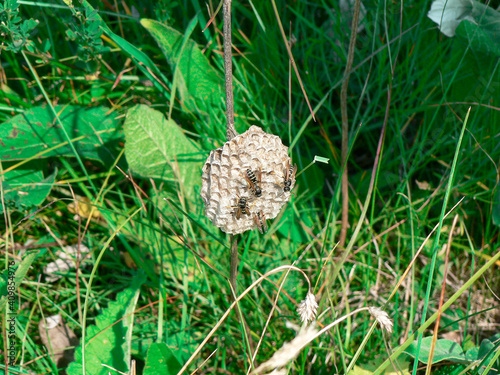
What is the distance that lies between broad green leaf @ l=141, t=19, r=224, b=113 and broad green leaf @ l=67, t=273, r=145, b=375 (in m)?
0.75

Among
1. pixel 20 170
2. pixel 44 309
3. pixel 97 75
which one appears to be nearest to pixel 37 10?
pixel 97 75

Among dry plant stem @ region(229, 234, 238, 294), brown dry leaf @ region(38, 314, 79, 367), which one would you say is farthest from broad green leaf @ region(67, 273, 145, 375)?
dry plant stem @ region(229, 234, 238, 294)

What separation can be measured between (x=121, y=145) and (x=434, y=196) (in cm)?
121

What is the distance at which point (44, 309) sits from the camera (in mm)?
1564

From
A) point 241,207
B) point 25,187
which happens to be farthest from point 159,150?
point 241,207

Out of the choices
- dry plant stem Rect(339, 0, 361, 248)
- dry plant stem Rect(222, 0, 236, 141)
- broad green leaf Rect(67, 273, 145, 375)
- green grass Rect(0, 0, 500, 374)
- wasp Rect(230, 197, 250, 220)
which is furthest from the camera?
green grass Rect(0, 0, 500, 374)

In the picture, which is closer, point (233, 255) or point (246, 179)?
point (246, 179)

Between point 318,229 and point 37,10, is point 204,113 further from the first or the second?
point 37,10

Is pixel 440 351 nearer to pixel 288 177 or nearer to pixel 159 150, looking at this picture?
pixel 288 177

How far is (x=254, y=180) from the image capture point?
881mm

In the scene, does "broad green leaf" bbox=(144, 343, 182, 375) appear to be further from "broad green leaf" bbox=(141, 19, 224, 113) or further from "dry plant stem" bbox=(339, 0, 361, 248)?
"broad green leaf" bbox=(141, 19, 224, 113)

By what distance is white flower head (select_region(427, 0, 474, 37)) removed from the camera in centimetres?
154

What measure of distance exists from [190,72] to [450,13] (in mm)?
967

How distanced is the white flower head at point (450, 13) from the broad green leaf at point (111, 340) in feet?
4.60
